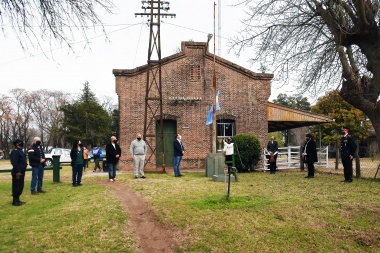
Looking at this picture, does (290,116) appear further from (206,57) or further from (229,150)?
(229,150)

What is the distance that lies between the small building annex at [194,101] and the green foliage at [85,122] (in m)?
28.9

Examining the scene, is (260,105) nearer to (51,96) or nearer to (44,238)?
(44,238)

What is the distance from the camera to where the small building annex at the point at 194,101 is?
18.8 meters

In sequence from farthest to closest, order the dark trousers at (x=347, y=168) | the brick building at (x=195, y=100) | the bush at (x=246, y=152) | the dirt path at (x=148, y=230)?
the brick building at (x=195, y=100) < the bush at (x=246, y=152) < the dark trousers at (x=347, y=168) < the dirt path at (x=148, y=230)

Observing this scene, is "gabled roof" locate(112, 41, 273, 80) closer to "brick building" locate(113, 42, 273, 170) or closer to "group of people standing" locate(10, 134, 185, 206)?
"brick building" locate(113, 42, 273, 170)

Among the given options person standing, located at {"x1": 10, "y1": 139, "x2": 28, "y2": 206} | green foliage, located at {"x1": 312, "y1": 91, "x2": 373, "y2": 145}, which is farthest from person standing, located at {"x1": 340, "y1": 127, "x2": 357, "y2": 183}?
green foliage, located at {"x1": 312, "y1": 91, "x2": 373, "y2": 145}

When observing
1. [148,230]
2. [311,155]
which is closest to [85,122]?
[311,155]

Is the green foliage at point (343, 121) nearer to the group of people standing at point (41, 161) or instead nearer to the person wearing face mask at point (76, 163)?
the group of people standing at point (41, 161)

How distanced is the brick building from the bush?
250 centimetres

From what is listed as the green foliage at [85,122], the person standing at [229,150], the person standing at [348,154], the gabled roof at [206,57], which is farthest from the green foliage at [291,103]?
the person standing at [348,154]

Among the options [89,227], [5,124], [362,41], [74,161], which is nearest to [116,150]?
[74,161]

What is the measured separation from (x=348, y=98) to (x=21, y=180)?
29.3ft

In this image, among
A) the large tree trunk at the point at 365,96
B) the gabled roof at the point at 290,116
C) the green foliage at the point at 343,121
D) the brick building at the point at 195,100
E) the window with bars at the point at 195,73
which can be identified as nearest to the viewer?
the large tree trunk at the point at 365,96

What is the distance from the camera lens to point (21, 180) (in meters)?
8.95
